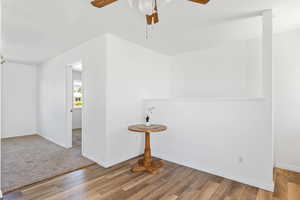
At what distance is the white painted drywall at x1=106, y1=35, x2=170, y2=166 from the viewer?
2814 millimetres

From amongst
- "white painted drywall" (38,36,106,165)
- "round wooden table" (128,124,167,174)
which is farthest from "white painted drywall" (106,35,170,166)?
"round wooden table" (128,124,167,174)

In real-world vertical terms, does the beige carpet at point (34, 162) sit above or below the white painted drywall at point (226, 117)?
below

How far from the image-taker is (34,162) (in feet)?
9.52

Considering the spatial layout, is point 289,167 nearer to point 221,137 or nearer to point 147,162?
point 221,137

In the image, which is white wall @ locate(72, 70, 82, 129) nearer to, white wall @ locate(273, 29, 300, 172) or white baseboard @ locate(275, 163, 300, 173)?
white wall @ locate(273, 29, 300, 172)

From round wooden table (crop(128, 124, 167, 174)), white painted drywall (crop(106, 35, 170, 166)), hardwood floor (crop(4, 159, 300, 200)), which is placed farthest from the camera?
white painted drywall (crop(106, 35, 170, 166))

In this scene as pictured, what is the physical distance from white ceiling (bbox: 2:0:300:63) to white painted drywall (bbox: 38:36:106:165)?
29 cm

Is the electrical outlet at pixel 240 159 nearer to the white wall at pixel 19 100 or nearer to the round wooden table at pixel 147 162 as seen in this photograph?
the round wooden table at pixel 147 162

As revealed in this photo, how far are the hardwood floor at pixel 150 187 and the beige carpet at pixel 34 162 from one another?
23cm

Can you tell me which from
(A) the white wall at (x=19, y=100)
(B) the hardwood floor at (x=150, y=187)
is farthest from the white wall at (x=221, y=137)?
(A) the white wall at (x=19, y=100)

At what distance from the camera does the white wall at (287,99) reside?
8.54ft

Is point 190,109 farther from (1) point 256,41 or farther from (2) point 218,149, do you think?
(1) point 256,41

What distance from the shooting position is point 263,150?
6.95ft

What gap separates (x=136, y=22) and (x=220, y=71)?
2120 millimetres
